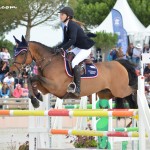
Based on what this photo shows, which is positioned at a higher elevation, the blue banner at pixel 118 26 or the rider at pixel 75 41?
the blue banner at pixel 118 26

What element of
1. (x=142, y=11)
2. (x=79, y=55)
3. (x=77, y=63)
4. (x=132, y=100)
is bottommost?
(x=132, y=100)

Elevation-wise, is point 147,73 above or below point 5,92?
above

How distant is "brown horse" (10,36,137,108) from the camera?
32.0 ft

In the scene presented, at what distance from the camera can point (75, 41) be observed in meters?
9.97

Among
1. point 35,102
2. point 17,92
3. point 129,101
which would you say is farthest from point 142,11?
point 35,102

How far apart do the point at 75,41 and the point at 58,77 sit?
0.61 meters

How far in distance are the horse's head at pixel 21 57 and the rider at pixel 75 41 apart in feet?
1.62

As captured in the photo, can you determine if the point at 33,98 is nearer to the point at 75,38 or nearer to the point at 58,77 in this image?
the point at 58,77

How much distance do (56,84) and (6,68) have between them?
10.1m

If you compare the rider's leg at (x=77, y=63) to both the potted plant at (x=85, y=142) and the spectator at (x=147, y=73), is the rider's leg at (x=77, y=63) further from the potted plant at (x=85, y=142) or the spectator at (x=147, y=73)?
the spectator at (x=147, y=73)

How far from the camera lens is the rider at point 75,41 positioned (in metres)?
9.84

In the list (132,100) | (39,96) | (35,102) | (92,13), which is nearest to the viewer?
(35,102)

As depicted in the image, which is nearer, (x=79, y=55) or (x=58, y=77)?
(x=58, y=77)

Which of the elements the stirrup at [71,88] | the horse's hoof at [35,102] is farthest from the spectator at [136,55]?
the horse's hoof at [35,102]
